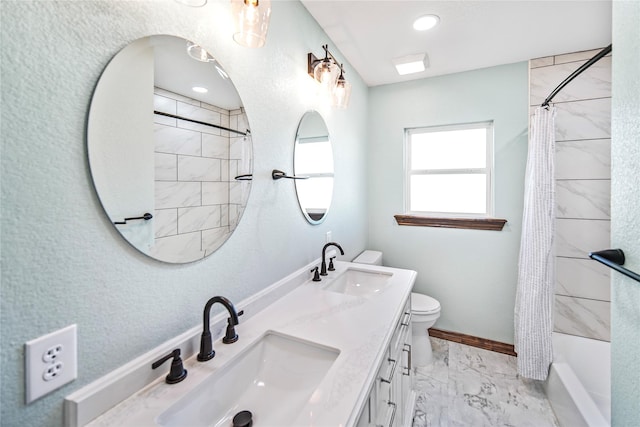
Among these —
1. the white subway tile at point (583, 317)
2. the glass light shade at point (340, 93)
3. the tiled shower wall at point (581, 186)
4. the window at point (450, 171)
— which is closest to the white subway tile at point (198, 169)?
the glass light shade at point (340, 93)

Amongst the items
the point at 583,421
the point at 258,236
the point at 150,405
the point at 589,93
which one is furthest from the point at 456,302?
the point at 150,405

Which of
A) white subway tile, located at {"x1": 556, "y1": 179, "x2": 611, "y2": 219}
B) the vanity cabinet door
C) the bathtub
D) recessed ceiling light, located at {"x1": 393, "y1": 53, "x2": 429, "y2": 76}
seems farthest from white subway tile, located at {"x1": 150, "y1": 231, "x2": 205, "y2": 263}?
white subway tile, located at {"x1": 556, "y1": 179, "x2": 611, "y2": 219}

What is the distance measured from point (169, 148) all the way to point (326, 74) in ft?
3.51

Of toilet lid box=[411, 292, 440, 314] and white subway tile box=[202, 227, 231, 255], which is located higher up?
white subway tile box=[202, 227, 231, 255]

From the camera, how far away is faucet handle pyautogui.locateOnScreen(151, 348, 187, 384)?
0.76m

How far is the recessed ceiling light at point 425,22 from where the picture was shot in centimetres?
171

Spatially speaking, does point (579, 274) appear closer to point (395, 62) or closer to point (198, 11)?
point (395, 62)

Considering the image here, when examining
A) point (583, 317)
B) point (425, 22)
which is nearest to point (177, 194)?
point (425, 22)

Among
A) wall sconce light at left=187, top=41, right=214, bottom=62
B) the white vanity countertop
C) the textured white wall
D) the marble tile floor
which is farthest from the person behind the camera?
the marble tile floor

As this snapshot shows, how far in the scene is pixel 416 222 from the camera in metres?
2.64

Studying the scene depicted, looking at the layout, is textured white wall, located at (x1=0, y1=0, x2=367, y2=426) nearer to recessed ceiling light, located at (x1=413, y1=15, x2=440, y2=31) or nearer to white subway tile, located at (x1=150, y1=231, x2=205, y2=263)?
white subway tile, located at (x1=150, y1=231, x2=205, y2=263)

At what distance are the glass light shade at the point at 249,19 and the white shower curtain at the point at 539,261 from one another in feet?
6.59

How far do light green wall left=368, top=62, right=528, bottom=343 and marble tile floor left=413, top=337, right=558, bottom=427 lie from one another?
31 cm

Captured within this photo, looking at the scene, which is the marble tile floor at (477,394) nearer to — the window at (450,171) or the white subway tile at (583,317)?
the white subway tile at (583,317)
